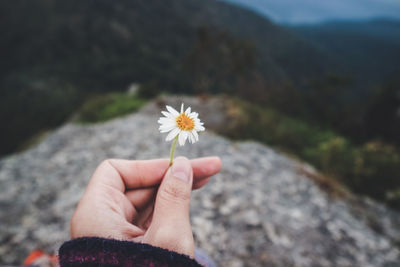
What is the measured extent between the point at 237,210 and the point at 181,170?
4361 mm

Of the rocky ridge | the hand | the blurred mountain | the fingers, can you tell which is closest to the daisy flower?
the hand

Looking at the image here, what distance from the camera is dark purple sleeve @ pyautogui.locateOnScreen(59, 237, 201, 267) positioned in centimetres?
152

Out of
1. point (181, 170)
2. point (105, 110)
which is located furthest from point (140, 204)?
point (105, 110)

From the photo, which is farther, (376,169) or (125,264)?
(376,169)

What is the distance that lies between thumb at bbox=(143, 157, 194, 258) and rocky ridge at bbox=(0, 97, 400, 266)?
10.4 ft

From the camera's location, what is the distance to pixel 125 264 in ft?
4.97

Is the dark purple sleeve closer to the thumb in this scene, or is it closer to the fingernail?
the thumb

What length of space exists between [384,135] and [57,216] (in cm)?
3870

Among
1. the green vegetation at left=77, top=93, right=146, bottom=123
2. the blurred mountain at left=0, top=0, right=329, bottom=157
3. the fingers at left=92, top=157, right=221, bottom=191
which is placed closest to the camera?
the fingers at left=92, top=157, right=221, bottom=191

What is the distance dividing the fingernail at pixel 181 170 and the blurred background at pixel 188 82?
8203 millimetres

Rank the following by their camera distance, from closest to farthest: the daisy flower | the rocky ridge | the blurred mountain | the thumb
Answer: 1. the thumb
2. the daisy flower
3. the rocky ridge
4. the blurred mountain

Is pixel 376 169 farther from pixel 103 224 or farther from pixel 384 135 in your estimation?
pixel 384 135

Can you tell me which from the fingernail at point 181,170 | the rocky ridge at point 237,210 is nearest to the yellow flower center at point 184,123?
the fingernail at point 181,170

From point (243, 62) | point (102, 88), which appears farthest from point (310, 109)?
point (102, 88)
